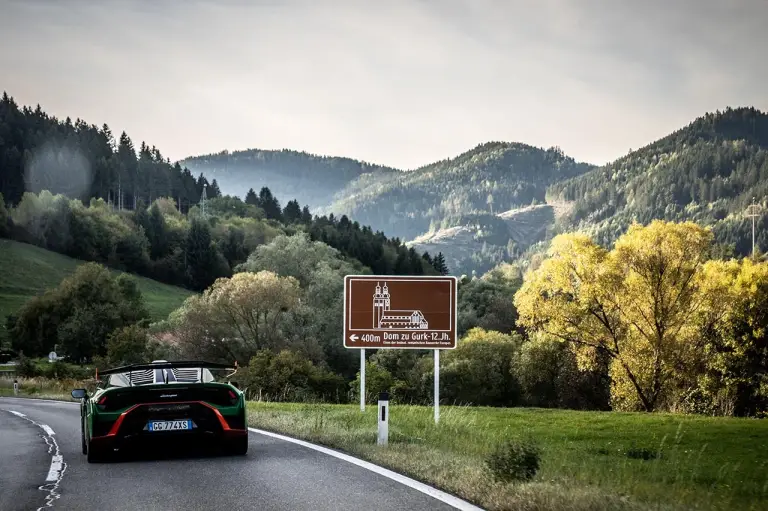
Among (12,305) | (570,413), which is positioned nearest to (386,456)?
(570,413)

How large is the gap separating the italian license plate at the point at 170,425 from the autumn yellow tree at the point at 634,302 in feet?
117

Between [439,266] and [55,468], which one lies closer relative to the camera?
[55,468]

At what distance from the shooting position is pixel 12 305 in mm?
112438

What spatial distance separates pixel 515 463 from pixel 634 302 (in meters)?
38.7

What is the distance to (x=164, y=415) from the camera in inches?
449

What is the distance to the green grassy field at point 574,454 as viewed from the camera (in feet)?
27.2

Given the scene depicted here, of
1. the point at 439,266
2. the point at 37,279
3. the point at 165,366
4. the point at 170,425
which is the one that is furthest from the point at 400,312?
the point at 439,266

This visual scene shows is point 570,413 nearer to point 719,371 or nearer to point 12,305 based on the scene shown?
point 719,371

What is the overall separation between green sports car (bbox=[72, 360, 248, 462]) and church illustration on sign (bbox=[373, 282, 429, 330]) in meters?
8.03

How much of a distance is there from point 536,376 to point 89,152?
523 ft

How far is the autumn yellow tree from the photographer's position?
45.6m

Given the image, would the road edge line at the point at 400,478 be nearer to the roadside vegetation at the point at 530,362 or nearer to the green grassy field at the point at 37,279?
the roadside vegetation at the point at 530,362

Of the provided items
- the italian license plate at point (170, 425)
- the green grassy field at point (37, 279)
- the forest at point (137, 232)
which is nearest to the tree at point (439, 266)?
the forest at point (137, 232)

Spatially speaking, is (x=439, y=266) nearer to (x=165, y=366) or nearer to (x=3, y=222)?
(x=3, y=222)
